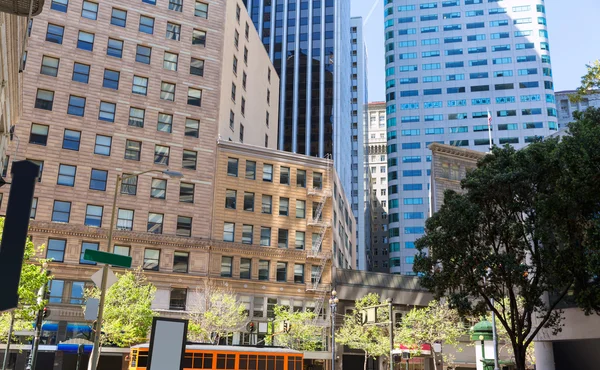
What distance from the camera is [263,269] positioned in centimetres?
6106

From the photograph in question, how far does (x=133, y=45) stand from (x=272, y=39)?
78.9 metres

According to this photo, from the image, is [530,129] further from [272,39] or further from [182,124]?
[182,124]

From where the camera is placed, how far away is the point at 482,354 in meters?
35.3

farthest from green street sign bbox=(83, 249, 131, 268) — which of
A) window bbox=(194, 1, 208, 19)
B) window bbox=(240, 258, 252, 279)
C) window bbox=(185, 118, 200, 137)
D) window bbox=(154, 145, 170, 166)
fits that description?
window bbox=(194, 1, 208, 19)

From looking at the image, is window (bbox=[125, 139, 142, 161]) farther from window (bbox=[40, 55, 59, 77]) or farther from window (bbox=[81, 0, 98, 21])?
window (bbox=[81, 0, 98, 21])

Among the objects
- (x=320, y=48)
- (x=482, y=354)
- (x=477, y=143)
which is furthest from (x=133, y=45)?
(x=477, y=143)

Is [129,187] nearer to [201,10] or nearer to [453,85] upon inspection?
[201,10]

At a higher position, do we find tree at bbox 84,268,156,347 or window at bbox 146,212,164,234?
window at bbox 146,212,164,234

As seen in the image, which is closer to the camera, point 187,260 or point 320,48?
point 187,260

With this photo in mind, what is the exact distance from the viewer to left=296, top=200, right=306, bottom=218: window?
64.4 metres

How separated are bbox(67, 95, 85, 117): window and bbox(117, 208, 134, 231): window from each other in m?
10.9

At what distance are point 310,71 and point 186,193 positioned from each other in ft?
258

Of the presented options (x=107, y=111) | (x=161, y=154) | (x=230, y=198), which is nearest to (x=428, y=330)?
(x=230, y=198)

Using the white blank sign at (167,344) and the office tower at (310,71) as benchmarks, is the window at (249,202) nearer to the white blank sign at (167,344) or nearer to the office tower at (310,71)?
the white blank sign at (167,344)
